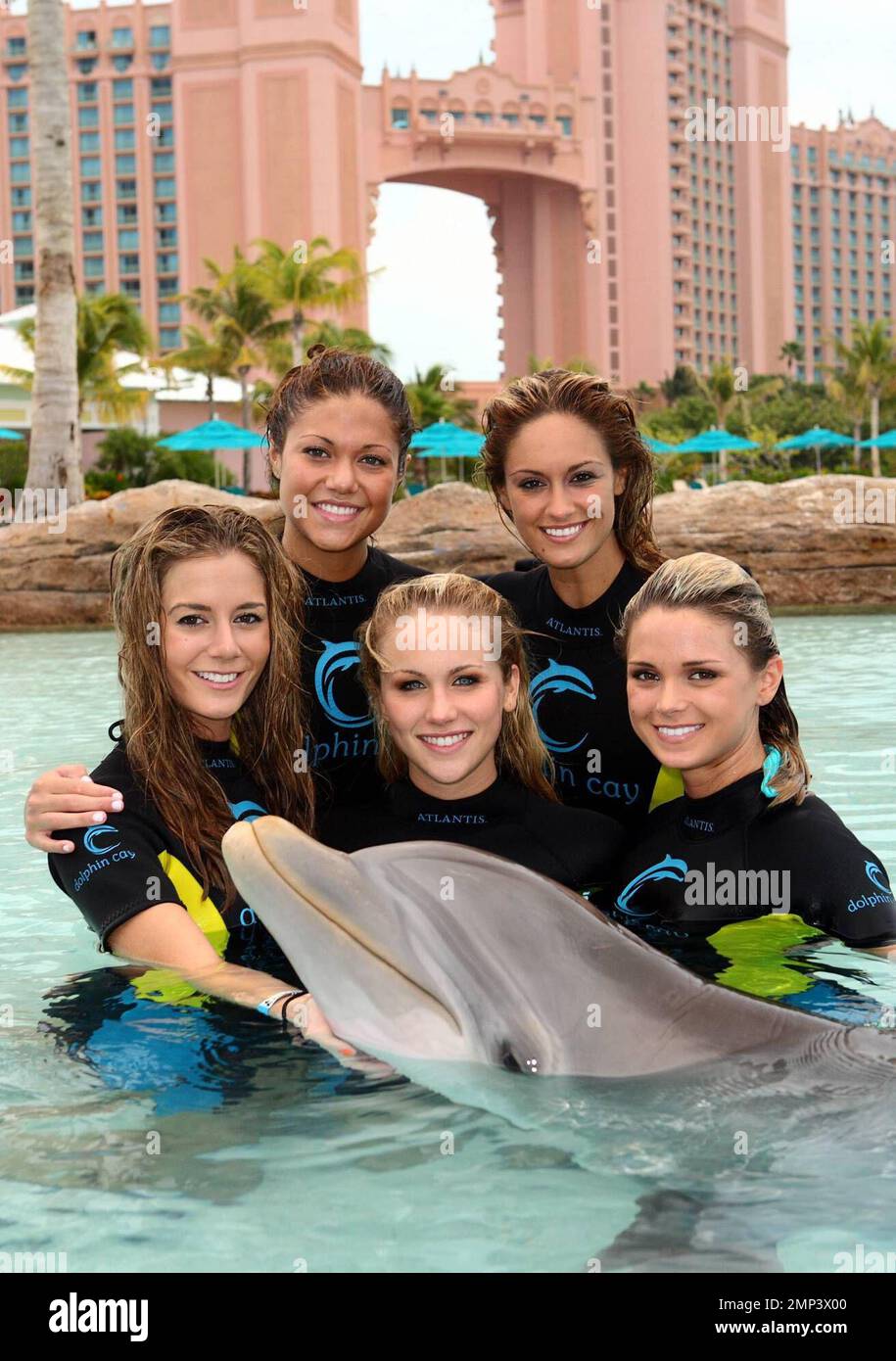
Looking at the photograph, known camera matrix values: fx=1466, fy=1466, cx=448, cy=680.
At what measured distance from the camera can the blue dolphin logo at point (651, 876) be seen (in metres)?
3.43

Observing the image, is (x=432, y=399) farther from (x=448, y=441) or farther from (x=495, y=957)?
(x=495, y=957)

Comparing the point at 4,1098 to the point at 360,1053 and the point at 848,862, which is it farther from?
the point at 848,862

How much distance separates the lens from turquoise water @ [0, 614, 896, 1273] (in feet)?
7.02

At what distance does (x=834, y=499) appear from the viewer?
1410cm

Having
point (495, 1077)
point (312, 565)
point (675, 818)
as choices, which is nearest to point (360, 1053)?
point (495, 1077)

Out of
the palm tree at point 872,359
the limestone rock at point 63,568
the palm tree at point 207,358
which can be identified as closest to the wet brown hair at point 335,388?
the limestone rock at point 63,568

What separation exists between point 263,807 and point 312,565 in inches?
31.6

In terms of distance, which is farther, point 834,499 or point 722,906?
point 834,499

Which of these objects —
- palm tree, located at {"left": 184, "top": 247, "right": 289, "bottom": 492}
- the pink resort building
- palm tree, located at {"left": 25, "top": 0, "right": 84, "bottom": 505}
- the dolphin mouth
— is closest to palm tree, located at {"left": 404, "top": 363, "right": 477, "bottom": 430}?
palm tree, located at {"left": 184, "top": 247, "right": 289, "bottom": 492}

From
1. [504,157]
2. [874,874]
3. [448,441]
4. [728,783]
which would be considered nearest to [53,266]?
[448,441]

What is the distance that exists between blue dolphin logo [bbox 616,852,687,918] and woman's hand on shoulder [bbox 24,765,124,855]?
3.96 feet

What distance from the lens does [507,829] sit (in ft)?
11.1

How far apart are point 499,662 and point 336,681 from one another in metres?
0.70

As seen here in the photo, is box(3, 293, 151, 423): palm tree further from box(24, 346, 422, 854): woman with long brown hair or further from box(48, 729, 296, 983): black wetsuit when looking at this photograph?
box(48, 729, 296, 983): black wetsuit
